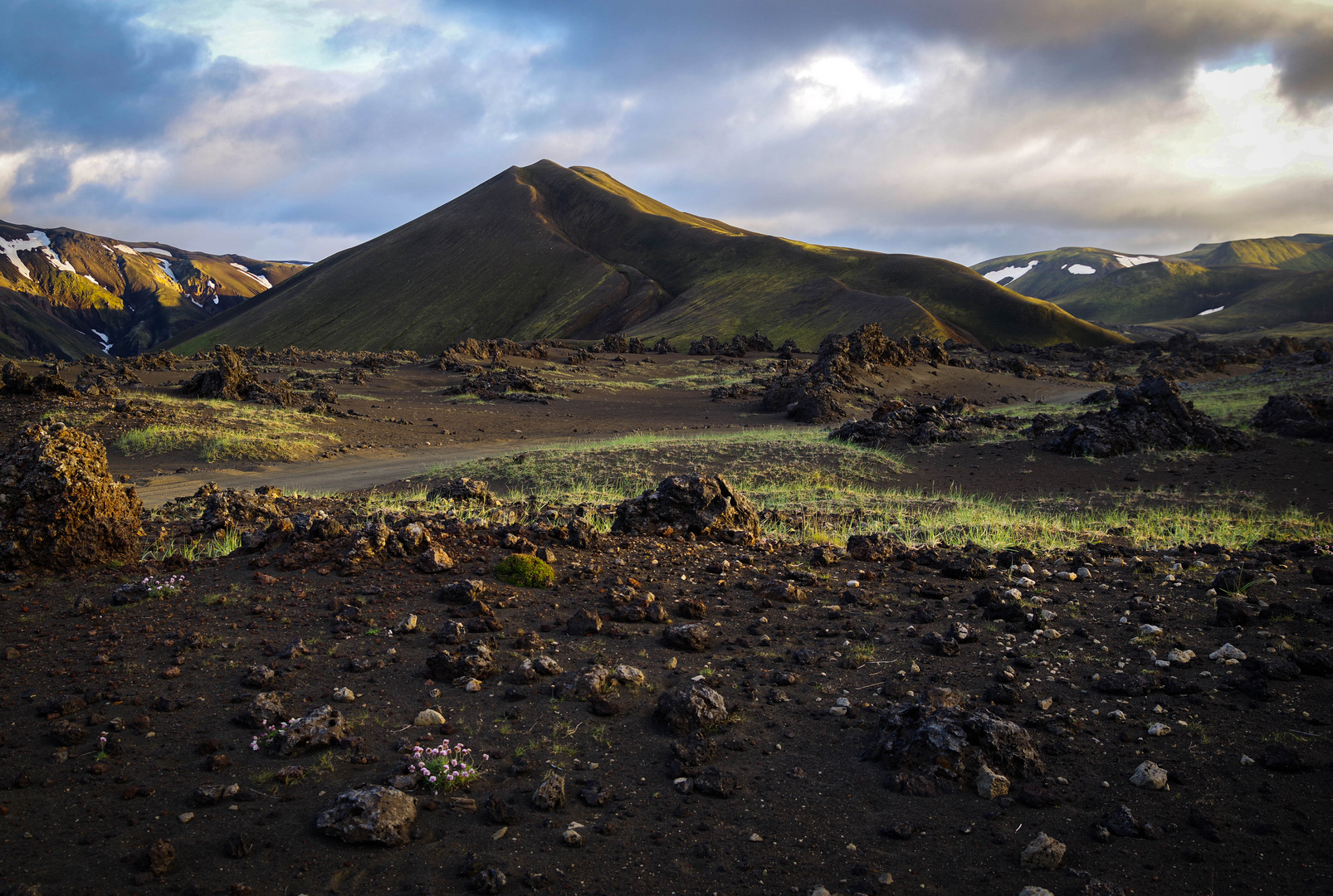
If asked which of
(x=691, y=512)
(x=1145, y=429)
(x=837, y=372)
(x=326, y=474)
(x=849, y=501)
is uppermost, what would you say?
(x=837, y=372)

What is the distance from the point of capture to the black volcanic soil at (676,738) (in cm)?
315

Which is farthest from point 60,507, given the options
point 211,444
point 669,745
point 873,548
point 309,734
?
point 211,444

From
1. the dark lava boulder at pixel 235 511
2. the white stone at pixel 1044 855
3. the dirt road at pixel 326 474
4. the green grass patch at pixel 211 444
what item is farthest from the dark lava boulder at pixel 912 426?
the white stone at pixel 1044 855

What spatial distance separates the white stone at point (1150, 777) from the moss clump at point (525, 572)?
15.9ft

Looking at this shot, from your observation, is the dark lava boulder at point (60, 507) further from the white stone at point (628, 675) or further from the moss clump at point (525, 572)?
the white stone at point (628, 675)

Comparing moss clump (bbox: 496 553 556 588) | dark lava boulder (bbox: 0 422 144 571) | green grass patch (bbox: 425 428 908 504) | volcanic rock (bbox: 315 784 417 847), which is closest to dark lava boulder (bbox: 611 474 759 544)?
moss clump (bbox: 496 553 556 588)

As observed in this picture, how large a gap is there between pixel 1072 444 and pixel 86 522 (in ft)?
61.4

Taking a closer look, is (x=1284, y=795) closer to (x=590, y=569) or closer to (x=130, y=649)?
(x=590, y=569)

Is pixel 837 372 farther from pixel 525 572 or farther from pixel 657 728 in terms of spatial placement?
pixel 657 728

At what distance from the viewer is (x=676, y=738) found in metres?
4.24

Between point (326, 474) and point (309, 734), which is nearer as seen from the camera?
point (309, 734)

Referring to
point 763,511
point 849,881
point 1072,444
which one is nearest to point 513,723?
point 849,881

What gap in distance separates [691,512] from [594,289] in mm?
106012

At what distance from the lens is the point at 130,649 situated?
5.08m
